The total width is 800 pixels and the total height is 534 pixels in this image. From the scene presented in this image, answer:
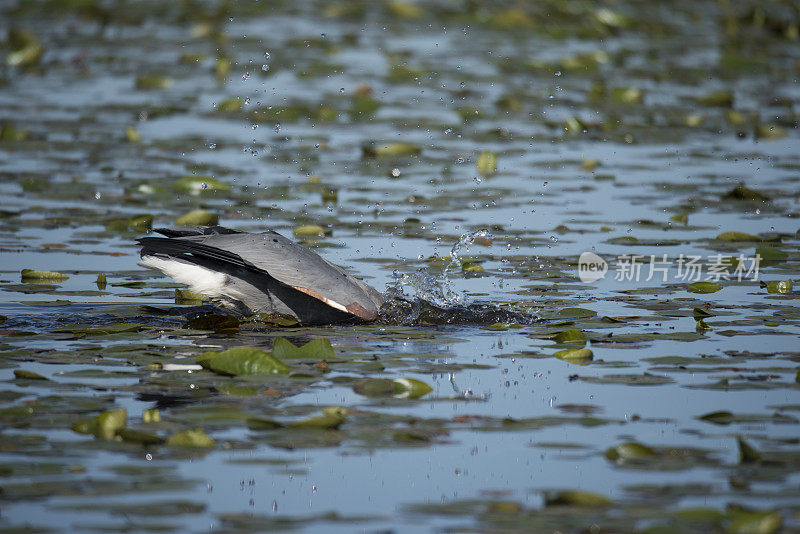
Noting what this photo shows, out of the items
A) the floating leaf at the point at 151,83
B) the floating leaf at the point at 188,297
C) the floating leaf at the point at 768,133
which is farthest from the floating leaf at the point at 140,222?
the floating leaf at the point at 768,133

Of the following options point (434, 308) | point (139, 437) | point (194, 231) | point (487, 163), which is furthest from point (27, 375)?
point (487, 163)

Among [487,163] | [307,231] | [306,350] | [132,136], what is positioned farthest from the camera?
[132,136]

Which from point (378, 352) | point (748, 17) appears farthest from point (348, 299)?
point (748, 17)

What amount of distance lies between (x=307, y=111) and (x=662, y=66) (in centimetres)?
592

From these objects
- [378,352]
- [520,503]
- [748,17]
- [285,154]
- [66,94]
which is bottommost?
[520,503]

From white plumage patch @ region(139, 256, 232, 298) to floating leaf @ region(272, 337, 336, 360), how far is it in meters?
1.21

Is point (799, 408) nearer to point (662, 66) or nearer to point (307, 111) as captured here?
point (307, 111)

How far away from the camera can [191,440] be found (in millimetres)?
4430

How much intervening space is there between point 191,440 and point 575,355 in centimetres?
222

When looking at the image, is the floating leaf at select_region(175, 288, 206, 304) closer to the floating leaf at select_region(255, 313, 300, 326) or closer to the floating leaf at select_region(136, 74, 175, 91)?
the floating leaf at select_region(255, 313, 300, 326)

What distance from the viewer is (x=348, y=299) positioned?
665 cm

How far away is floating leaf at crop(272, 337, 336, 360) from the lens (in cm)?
580

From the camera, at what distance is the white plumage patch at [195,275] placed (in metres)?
6.91

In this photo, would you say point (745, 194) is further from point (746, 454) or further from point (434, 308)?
point (746, 454)
